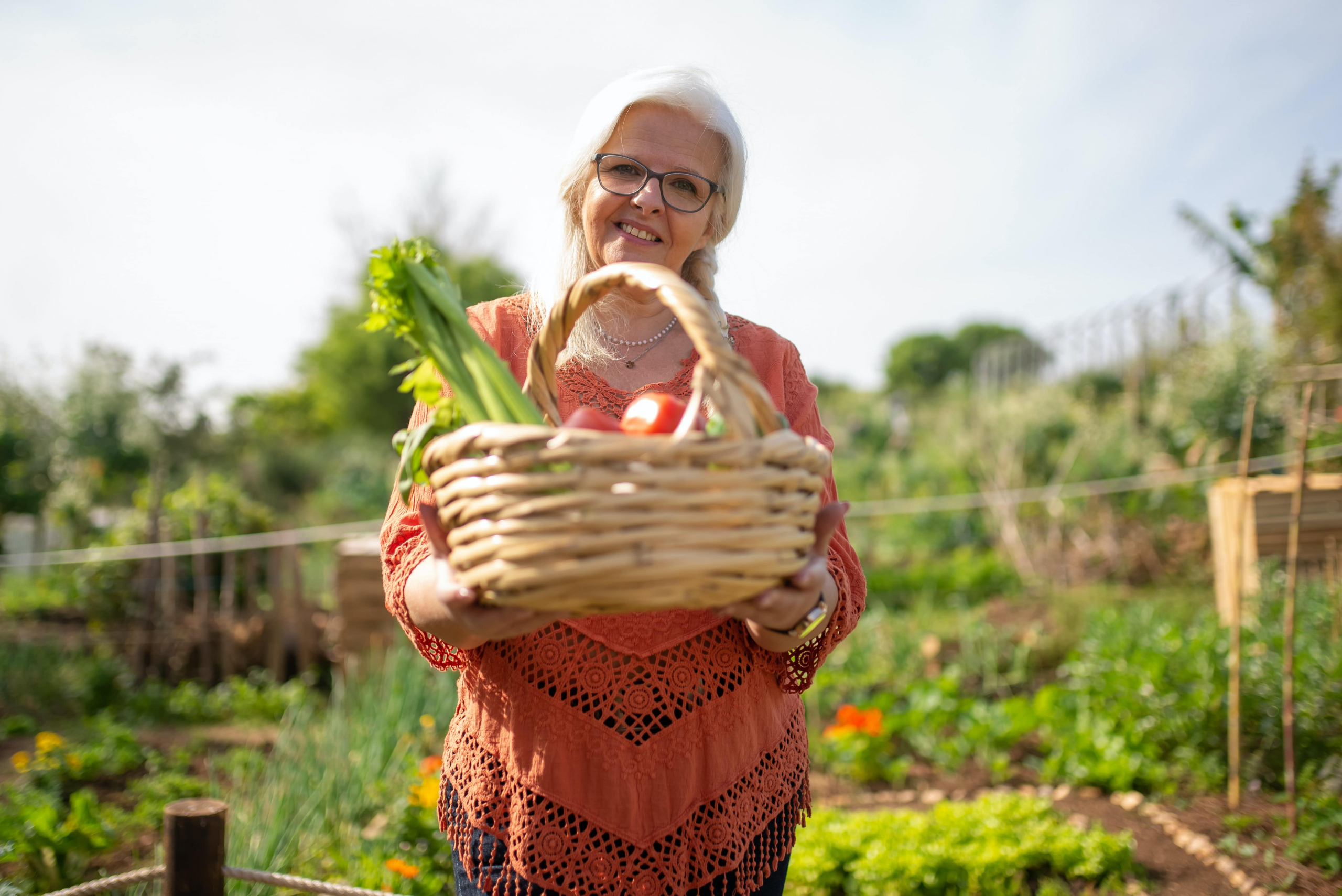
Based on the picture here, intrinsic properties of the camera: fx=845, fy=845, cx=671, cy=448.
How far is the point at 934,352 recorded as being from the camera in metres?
66.7

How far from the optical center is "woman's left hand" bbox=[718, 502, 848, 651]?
3.25 feet

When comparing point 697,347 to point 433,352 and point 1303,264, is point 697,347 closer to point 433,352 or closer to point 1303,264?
point 433,352

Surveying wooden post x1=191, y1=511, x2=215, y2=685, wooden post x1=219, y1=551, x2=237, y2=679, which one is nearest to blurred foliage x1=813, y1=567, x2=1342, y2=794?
wooden post x1=219, y1=551, x2=237, y2=679

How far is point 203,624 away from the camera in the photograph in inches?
230

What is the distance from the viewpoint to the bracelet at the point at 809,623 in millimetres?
1105

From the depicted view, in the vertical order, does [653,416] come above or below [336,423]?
below

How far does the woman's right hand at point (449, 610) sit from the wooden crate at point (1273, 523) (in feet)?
15.5

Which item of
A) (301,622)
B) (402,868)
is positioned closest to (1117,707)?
(402,868)

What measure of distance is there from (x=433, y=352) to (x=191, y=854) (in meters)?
1.43

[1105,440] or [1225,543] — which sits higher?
[1105,440]

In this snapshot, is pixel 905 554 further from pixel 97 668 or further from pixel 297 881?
pixel 297 881

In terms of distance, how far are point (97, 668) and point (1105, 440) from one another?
984 centimetres

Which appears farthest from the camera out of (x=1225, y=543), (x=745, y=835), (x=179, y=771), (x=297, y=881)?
(x=1225, y=543)

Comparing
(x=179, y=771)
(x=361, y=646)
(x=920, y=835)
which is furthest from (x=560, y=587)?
(x=361, y=646)
